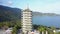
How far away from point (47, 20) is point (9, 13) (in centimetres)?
64

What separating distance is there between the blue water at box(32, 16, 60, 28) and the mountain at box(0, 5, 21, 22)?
286 millimetres

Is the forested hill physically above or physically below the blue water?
above

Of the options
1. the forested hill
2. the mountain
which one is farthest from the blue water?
the mountain

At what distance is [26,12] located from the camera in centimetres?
257

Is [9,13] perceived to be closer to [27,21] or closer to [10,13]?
[10,13]

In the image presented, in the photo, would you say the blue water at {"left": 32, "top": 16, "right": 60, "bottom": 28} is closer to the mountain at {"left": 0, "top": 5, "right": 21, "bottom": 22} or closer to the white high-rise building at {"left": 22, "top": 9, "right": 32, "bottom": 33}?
the white high-rise building at {"left": 22, "top": 9, "right": 32, "bottom": 33}

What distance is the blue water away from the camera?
254 centimetres

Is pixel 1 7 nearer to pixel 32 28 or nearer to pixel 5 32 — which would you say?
pixel 5 32

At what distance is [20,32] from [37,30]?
0.92 ft

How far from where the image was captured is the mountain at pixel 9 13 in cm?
259

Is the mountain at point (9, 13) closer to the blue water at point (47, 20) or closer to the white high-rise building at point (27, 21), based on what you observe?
the white high-rise building at point (27, 21)

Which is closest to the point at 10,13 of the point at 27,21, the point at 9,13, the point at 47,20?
the point at 9,13

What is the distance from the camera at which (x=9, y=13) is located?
2.60 metres

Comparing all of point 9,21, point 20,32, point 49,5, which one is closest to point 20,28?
point 20,32
